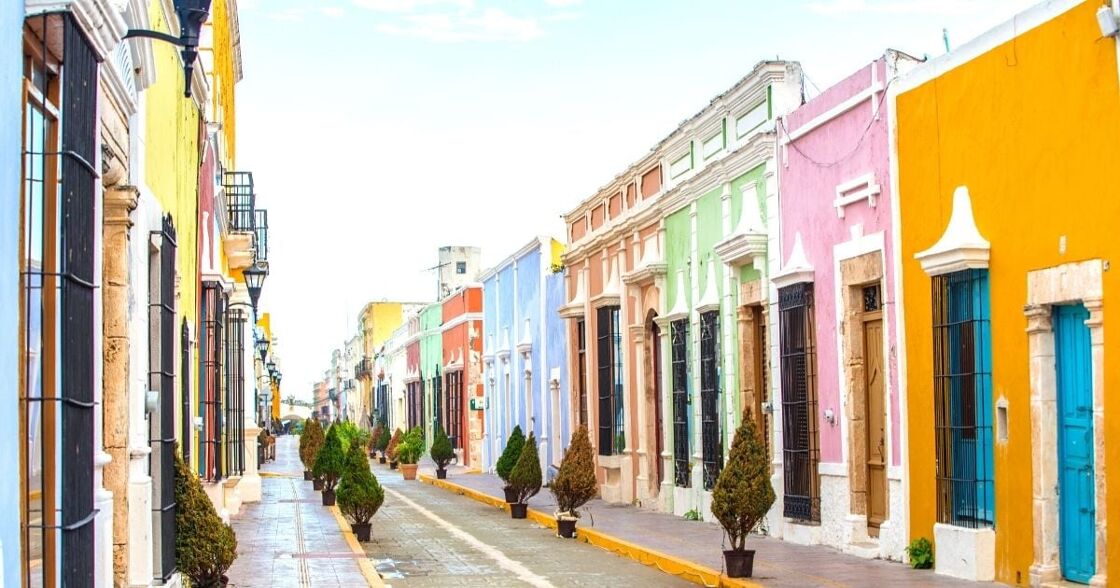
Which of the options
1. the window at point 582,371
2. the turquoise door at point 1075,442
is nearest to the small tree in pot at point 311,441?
the window at point 582,371

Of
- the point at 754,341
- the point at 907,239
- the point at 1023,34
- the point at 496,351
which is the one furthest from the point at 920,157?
the point at 496,351

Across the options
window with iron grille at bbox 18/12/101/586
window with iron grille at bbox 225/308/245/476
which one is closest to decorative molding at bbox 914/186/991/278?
window with iron grille at bbox 18/12/101/586

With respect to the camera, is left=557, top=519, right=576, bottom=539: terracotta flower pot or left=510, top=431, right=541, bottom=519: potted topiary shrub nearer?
left=557, top=519, right=576, bottom=539: terracotta flower pot

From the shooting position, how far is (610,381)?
26578 millimetres

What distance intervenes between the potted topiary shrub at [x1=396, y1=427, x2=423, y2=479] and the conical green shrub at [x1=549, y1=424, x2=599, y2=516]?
68.8ft

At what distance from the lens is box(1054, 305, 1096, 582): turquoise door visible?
11.2 m

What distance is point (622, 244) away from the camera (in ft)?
83.6

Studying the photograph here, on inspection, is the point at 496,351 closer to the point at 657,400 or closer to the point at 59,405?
the point at 657,400

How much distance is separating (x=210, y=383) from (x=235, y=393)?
6696 mm

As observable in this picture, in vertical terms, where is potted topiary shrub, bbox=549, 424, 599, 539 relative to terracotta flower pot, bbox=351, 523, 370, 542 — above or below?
above

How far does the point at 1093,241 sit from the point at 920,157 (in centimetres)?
299

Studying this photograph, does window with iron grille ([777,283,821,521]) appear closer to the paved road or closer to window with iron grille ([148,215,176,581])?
the paved road

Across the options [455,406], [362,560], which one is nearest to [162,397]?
[362,560]

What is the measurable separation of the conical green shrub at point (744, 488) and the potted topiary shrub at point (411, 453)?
1097 inches
